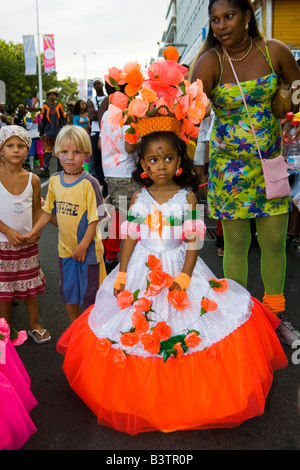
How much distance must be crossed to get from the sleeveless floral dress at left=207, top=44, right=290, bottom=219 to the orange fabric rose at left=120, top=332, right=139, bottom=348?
112cm

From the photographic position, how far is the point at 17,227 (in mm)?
3232

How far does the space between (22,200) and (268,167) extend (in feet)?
5.59

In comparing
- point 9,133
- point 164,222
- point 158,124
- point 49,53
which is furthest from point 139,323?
point 49,53

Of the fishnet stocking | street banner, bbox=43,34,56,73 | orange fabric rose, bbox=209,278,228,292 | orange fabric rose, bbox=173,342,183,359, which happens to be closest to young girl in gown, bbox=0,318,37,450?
orange fabric rose, bbox=173,342,183,359

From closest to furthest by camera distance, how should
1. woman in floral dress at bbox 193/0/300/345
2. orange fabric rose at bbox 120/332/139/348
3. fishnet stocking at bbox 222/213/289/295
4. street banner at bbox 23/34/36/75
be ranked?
orange fabric rose at bbox 120/332/139/348
woman in floral dress at bbox 193/0/300/345
fishnet stocking at bbox 222/213/289/295
street banner at bbox 23/34/36/75

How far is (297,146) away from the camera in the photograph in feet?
17.3

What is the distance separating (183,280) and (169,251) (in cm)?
24

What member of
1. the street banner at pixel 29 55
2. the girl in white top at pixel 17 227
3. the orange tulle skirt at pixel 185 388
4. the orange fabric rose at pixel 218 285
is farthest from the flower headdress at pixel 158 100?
the street banner at pixel 29 55

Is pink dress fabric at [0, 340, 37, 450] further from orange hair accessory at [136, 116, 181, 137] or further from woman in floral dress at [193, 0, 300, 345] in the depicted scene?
woman in floral dress at [193, 0, 300, 345]

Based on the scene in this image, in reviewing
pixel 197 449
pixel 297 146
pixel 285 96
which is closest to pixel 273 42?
pixel 285 96

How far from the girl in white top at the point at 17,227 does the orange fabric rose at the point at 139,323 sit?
1.19m

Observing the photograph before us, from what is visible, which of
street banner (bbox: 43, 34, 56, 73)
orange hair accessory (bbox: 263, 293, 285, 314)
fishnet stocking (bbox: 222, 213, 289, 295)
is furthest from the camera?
street banner (bbox: 43, 34, 56, 73)

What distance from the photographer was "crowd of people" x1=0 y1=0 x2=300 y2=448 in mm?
2209

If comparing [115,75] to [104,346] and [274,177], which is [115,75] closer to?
[274,177]
